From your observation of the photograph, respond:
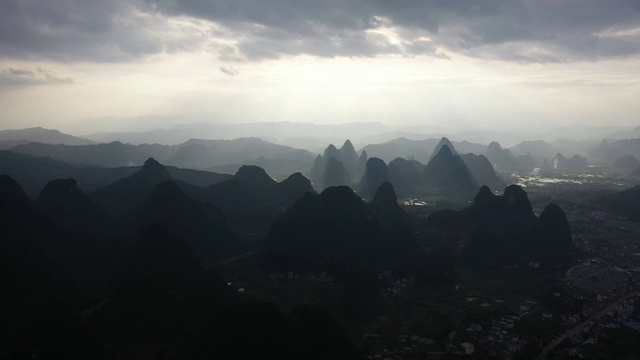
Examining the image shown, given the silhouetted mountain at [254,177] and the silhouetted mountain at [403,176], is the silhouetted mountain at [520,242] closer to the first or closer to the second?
the silhouetted mountain at [254,177]

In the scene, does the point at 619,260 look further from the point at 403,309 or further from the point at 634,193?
the point at 634,193

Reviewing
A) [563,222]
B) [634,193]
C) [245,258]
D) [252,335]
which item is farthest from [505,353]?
[634,193]

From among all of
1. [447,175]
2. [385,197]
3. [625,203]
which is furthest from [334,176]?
[625,203]

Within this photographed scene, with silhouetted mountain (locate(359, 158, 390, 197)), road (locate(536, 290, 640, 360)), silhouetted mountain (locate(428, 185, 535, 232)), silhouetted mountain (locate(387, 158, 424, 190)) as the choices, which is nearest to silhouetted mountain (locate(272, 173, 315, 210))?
silhouetted mountain (locate(428, 185, 535, 232))

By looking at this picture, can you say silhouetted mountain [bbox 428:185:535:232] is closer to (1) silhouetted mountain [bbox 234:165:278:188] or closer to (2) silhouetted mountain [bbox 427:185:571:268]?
(2) silhouetted mountain [bbox 427:185:571:268]

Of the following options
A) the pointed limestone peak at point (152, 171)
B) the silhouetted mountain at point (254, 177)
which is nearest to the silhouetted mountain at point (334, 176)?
the silhouetted mountain at point (254, 177)
